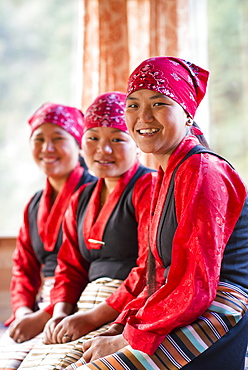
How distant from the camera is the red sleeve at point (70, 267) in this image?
2.02m

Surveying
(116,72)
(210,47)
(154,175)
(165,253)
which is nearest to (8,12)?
(116,72)

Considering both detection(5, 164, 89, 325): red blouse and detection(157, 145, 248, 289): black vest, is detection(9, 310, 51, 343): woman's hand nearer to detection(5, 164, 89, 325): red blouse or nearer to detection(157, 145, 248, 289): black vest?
detection(5, 164, 89, 325): red blouse

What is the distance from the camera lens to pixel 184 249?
4.30 feet

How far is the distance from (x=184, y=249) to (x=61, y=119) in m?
1.14

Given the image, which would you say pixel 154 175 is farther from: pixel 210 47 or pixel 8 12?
pixel 8 12

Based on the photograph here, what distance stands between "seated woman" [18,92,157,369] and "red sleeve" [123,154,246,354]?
0.40 m

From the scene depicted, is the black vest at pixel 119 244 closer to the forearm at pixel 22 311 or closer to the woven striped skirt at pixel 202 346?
the forearm at pixel 22 311

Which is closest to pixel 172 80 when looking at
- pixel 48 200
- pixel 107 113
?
pixel 107 113

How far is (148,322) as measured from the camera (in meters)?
1.34

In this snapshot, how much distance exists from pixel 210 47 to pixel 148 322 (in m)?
2.24

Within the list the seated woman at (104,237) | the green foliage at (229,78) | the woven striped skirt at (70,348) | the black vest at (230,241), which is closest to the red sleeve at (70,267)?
the seated woman at (104,237)

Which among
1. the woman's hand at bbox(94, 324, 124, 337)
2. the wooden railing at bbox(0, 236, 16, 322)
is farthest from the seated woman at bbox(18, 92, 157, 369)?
the wooden railing at bbox(0, 236, 16, 322)

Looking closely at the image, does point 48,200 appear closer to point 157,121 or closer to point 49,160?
point 49,160

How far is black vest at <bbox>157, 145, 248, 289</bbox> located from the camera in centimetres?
140
